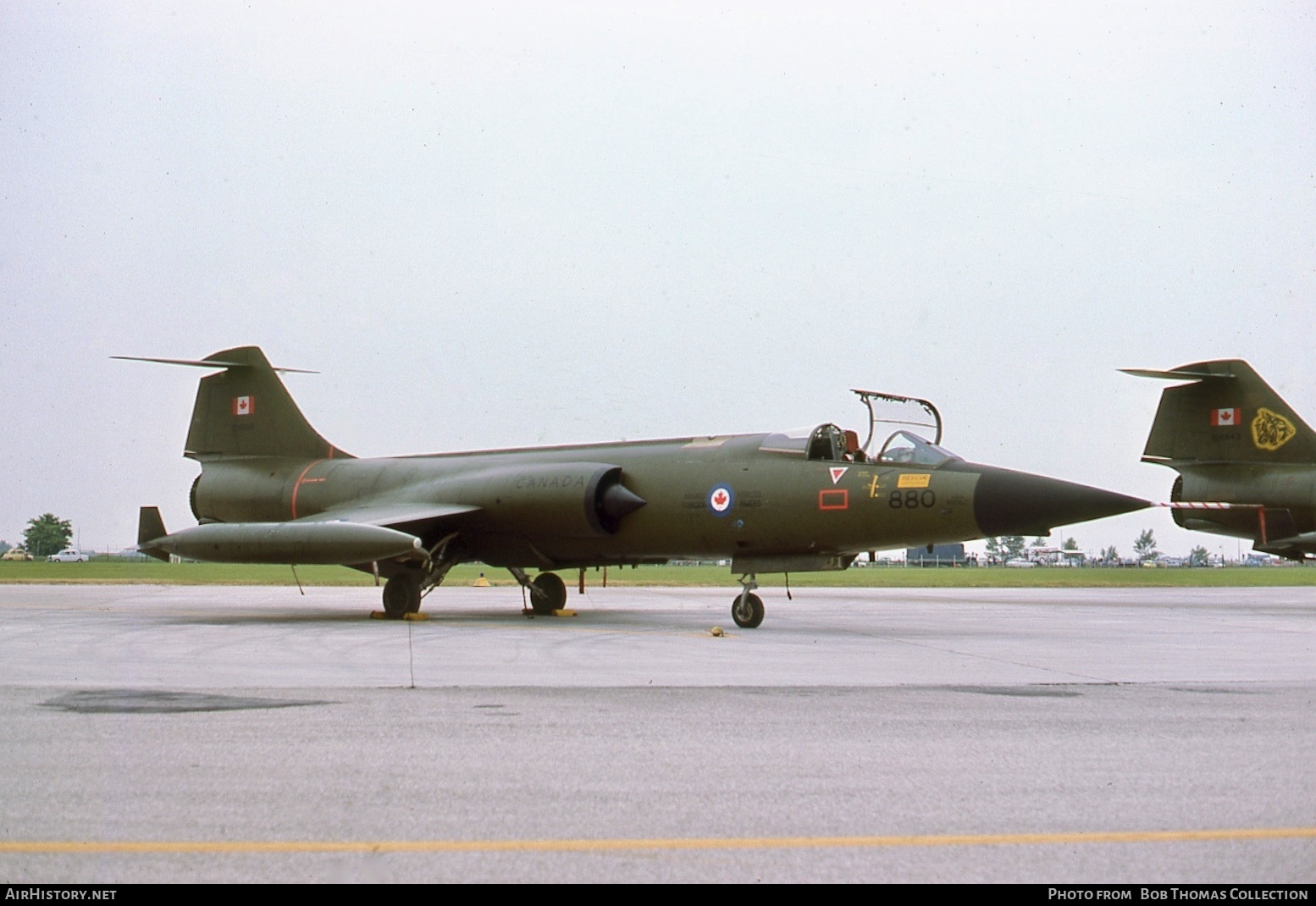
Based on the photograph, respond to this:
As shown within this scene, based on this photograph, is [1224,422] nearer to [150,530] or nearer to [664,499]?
[664,499]

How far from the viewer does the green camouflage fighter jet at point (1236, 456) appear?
23.2 meters

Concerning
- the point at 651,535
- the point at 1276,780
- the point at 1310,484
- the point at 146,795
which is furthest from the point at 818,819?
the point at 1310,484

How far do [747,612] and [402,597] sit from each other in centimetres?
534

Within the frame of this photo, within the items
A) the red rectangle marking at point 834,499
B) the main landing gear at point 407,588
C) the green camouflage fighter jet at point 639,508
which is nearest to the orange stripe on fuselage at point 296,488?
the green camouflage fighter jet at point 639,508

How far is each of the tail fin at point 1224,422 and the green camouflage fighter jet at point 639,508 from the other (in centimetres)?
1010

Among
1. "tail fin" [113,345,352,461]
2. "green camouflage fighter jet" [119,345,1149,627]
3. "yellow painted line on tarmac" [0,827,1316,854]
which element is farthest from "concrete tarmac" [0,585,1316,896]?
"tail fin" [113,345,352,461]

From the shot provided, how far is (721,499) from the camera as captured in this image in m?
16.8

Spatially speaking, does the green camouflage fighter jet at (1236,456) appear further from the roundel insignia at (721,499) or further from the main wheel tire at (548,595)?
the main wheel tire at (548,595)

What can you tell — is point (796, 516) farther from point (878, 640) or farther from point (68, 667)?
point (68, 667)

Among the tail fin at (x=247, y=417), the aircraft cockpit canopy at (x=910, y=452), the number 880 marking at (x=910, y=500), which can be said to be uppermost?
the tail fin at (x=247, y=417)

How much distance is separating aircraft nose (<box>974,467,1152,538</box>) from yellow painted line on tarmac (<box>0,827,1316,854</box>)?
34.7ft

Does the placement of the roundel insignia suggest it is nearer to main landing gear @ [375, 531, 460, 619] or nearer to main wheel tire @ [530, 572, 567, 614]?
main wheel tire @ [530, 572, 567, 614]

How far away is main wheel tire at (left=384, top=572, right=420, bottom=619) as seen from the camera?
17.9 m

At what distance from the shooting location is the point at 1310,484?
2280 cm
